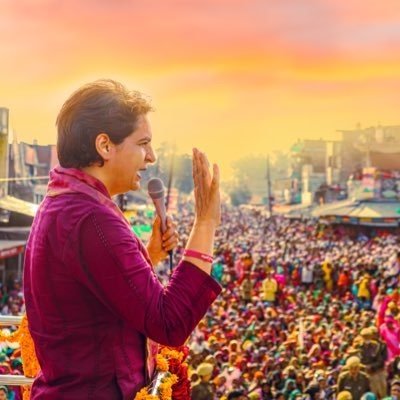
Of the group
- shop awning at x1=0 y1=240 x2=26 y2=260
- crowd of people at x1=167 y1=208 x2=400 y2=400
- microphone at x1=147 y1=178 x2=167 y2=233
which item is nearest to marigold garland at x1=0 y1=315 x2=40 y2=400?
microphone at x1=147 y1=178 x2=167 y2=233

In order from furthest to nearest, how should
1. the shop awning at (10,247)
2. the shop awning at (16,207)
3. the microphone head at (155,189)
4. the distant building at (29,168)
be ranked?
the distant building at (29,168)
the shop awning at (16,207)
the shop awning at (10,247)
the microphone head at (155,189)

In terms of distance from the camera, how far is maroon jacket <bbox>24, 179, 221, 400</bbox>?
6.13ft

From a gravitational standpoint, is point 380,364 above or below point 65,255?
below

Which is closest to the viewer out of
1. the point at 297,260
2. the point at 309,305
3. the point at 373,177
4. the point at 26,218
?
the point at 309,305

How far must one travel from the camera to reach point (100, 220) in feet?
6.21

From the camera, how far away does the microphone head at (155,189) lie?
99.8 inches

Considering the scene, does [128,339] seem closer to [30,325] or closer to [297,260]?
[30,325]

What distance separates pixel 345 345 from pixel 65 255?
8.97 m

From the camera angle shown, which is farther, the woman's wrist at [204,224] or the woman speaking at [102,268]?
the woman's wrist at [204,224]

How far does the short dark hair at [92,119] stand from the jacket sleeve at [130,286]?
0.61 ft

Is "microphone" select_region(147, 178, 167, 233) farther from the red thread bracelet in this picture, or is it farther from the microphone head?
the red thread bracelet

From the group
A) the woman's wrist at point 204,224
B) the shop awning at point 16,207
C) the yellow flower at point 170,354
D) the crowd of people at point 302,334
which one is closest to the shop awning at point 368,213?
the crowd of people at point 302,334

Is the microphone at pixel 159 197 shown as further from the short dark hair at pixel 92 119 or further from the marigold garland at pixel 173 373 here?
the short dark hair at pixel 92 119

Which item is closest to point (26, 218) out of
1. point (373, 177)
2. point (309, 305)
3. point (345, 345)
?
point (309, 305)
